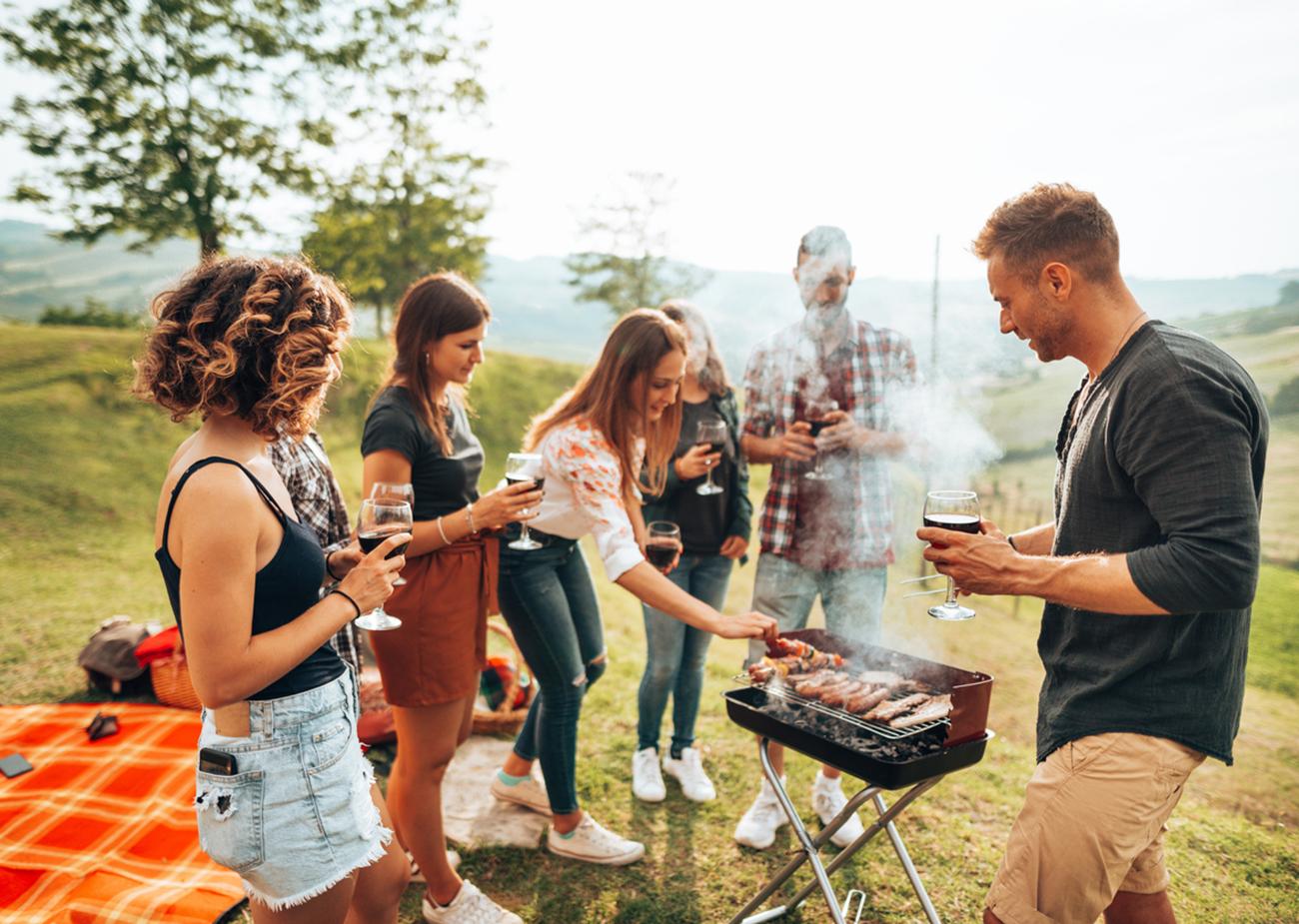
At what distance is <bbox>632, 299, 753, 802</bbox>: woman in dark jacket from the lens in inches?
147

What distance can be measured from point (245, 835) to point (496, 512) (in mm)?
1269

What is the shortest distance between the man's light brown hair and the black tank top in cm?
202

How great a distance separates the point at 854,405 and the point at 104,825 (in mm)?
4072

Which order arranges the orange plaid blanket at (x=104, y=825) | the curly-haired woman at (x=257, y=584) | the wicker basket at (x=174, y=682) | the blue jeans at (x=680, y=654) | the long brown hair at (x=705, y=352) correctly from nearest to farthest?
the curly-haired woman at (x=257, y=584) < the orange plaid blanket at (x=104, y=825) < the blue jeans at (x=680, y=654) < the long brown hair at (x=705, y=352) < the wicker basket at (x=174, y=682)

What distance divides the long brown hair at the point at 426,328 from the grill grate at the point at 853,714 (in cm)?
156

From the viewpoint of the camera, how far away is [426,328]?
9.34ft

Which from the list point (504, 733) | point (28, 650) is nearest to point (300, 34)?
point (28, 650)

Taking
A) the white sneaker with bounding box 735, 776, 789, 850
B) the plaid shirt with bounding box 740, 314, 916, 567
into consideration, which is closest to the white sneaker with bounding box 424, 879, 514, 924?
the white sneaker with bounding box 735, 776, 789, 850

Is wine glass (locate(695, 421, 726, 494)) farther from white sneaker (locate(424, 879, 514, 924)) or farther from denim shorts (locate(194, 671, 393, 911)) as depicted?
denim shorts (locate(194, 671, 393, 911))

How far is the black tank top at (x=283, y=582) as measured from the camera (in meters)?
1.51

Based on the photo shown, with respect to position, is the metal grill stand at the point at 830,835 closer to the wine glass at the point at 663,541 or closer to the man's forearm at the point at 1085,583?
the man's forearm at the point at 1085,583

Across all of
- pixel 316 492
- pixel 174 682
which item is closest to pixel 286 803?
pixel 316 492

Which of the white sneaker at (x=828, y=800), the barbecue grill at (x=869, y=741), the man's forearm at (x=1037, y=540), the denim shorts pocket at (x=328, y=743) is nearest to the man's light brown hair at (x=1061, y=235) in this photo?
the man's forearm at (x=1037, y=540)

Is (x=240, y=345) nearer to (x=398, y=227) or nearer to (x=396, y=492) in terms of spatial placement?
(x=396, y=492)
